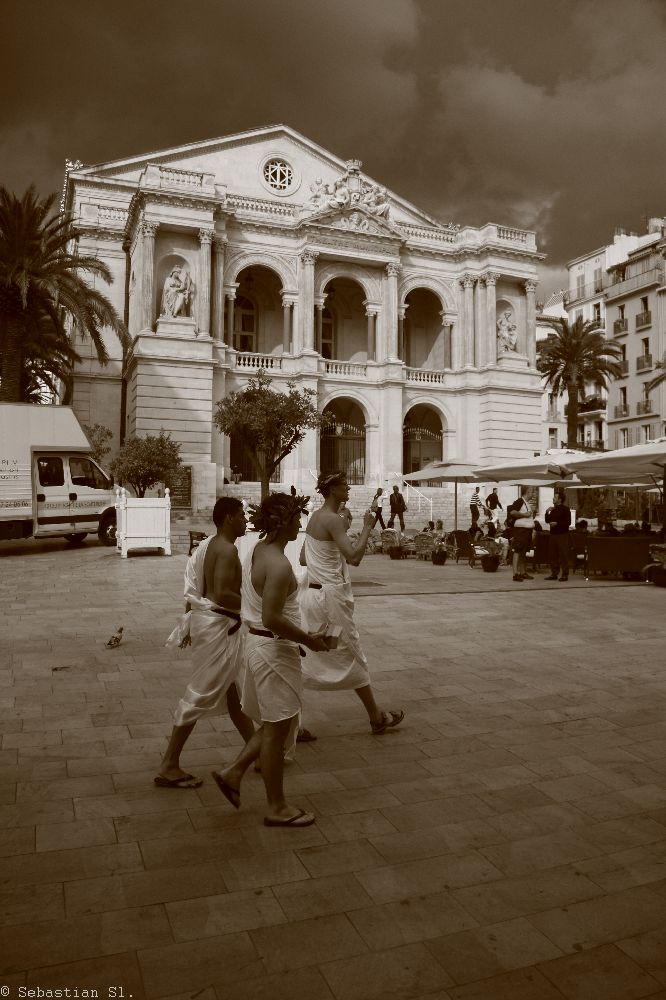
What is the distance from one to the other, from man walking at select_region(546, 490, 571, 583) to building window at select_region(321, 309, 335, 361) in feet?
Answer: 82.6

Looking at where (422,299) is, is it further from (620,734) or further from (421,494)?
(620,734)

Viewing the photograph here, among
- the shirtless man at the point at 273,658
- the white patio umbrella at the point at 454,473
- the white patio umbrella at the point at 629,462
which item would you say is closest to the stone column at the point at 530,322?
the white patio umbrella at the point at 454,473

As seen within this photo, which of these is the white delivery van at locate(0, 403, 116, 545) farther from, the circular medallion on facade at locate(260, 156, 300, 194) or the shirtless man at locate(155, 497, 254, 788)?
the circular medallion on facade at locate(260, 156, 300, 194)

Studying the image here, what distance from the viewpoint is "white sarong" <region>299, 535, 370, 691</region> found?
5.06 meters

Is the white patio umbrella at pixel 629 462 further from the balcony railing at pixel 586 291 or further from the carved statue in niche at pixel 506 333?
the balcony railing at pixel 586 291

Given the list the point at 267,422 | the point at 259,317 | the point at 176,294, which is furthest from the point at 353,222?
the point at 267,422

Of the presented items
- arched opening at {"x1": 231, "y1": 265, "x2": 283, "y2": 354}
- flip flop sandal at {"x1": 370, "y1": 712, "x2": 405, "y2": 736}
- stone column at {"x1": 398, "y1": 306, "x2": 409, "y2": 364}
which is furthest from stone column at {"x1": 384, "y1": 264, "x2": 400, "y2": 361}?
flip flop sandal at {"x1": 370, "y1": 712, "x2": 405, "y2": 736}

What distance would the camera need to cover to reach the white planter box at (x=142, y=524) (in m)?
17.5

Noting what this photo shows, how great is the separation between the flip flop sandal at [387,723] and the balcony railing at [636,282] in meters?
47.7

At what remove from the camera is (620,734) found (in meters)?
5.20

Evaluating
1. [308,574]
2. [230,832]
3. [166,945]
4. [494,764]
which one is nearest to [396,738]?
[494,764]

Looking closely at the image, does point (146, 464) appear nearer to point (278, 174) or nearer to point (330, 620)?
point (330, 620)

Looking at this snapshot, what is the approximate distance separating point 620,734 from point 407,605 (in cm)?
585

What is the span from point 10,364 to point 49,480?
5.98 m
